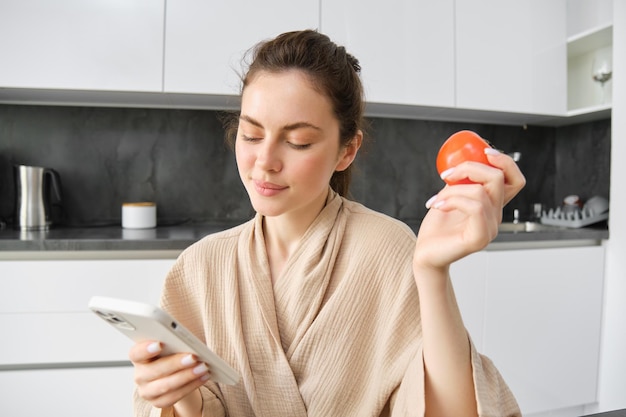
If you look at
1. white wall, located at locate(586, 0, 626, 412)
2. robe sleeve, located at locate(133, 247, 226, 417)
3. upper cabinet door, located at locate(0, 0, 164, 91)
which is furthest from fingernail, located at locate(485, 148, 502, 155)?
white wall, located at locate(586, 0, 626, 412)

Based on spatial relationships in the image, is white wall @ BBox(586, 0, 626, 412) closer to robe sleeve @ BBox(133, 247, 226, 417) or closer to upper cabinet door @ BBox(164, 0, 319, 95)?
upper cabinet door @ BBox(164, 0, 319, 95)

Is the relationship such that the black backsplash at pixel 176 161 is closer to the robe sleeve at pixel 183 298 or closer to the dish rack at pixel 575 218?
the dish rack at pixel 575 218

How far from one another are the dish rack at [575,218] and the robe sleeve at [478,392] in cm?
181

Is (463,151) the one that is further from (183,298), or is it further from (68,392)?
(68,392)

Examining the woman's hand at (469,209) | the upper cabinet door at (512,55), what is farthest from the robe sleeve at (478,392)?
the upper cabinet door at (512,55)

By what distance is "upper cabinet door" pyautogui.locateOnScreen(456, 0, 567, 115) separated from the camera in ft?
7.45

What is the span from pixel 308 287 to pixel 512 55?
6.32 ft

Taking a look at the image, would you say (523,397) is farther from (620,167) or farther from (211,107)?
(211,107)

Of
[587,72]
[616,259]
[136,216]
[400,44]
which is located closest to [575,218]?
[616,259]

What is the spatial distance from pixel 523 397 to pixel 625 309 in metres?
0.62

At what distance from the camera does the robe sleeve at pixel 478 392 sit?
0.70 metres

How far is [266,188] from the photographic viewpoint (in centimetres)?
87

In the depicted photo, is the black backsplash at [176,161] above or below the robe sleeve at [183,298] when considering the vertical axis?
above

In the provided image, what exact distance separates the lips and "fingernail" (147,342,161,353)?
0.33 m
